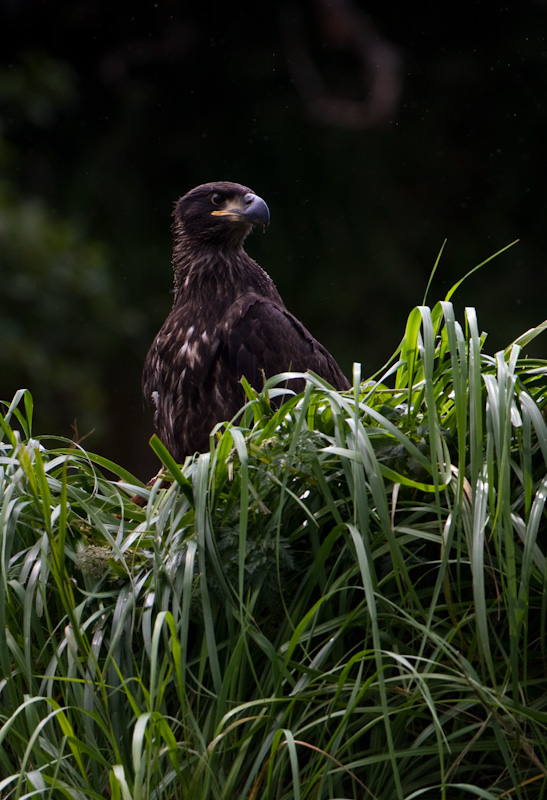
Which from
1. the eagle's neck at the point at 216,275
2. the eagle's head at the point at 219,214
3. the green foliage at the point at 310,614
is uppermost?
the eagle's head at the point at 219,214

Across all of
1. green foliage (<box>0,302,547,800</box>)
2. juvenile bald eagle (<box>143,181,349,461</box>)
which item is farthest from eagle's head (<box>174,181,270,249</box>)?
green foliage (<box>0,302,547,800</box>)

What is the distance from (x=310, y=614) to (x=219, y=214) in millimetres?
1934

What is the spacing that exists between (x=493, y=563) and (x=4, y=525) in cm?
63

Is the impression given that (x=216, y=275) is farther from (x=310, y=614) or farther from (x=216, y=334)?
(x=310, y=614)

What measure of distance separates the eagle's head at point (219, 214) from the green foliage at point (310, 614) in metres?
1.57

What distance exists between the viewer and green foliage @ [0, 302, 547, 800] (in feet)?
3.91

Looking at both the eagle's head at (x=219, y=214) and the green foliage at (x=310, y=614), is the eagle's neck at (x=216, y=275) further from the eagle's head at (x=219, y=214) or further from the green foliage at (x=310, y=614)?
the green foliage at (x=310, y=614)

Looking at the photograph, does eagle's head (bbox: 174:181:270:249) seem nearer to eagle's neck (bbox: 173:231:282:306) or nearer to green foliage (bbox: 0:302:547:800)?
eagle's neck (bbox: 173:231:282:306)

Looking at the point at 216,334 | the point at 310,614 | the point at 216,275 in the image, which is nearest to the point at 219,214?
the point at 216,275

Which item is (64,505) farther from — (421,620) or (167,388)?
(167,388)

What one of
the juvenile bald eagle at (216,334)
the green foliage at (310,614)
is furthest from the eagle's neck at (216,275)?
the green foliage at (310,614)

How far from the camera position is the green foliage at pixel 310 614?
3.91ft

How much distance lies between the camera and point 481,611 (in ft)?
3.78

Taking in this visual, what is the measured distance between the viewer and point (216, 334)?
2.69 meters
